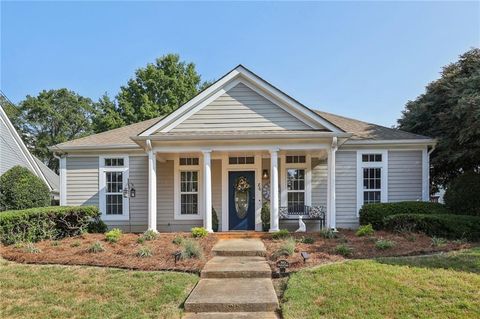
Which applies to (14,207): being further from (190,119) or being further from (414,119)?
(414,119)

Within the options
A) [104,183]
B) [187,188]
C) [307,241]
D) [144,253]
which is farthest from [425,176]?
[104,183]

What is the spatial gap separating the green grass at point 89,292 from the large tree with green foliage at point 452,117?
8832 millimetres

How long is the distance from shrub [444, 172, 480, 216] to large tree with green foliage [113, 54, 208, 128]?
77.3 ft

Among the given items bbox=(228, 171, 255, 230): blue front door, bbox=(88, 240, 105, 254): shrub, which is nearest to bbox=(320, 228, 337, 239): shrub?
bbox=(228, 171, 255, 230): blue front door

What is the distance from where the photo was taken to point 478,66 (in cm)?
1162

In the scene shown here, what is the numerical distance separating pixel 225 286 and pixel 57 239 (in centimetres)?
624

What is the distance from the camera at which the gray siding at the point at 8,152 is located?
49.1 ft

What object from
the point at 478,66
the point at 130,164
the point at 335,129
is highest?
the point at 478,66

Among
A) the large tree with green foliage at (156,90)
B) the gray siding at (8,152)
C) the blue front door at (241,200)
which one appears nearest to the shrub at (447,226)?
the blue front door at (241,200)

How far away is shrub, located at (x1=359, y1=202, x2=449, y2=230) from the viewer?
11273 millimetres

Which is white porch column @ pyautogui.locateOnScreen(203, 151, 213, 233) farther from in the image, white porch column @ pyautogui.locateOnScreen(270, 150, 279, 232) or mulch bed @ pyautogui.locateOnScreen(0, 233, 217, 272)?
white porch column @ pyautogui.locateOnScreen(270, 150, 279, 232)

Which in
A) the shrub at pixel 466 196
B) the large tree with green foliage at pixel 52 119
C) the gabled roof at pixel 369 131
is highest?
the large tree with green foliage at pixel 52 119

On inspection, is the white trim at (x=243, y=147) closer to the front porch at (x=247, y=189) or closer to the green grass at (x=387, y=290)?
the front porch at (x=247, y=189)

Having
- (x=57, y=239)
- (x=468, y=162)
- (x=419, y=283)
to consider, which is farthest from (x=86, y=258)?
(x=468, y=162)
